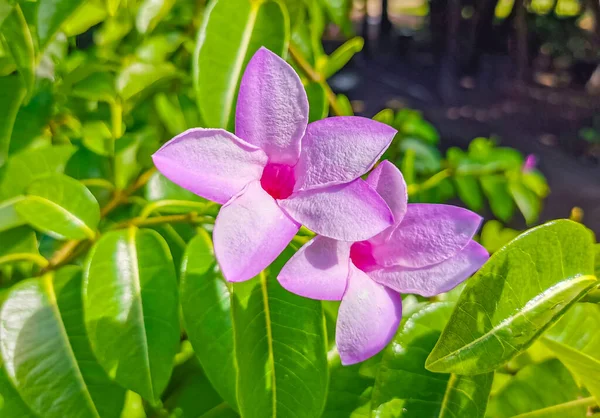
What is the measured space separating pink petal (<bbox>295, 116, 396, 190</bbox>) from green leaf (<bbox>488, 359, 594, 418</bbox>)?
0.38 metres

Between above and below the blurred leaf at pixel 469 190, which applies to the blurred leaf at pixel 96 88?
above

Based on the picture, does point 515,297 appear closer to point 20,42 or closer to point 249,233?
point 249,233

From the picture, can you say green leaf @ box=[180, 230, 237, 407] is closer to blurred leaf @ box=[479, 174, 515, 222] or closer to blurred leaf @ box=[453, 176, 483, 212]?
blurred leaf @ box=[453, 176, 483, 212]

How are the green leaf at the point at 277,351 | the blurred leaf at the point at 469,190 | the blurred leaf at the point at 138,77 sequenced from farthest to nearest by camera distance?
the blurred leaf at the point at 469,190 → the blurred leaf at the point at 138,77 → the green leaf at the point at 277,351

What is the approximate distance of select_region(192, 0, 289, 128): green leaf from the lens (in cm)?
57

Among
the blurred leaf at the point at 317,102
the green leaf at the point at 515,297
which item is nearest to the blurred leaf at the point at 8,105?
the blurred leaf at the point at 317,102

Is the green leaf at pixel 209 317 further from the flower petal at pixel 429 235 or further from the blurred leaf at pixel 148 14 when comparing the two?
the blurred leaf at pixel 148 14

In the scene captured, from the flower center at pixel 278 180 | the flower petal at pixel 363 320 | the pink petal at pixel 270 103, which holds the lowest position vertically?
the flower petal at pixel 363 320

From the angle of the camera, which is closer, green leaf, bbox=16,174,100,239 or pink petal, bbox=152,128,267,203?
pink petal, bbox=152,128,267,203

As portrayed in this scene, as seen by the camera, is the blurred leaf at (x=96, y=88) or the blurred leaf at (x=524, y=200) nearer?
the blurred leaf at (x=96, y=88)

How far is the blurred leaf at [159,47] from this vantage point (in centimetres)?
91

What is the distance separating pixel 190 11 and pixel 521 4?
17.0ft

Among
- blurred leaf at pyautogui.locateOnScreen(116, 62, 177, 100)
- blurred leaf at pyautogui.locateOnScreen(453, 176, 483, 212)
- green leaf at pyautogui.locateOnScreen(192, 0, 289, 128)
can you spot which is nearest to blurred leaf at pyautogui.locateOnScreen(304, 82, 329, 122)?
green leaf at pyautogui.locateOnScreen(192, 0, 289, 128)

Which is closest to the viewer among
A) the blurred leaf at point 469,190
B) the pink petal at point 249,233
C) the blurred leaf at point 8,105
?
the pink petal at point 249,233
